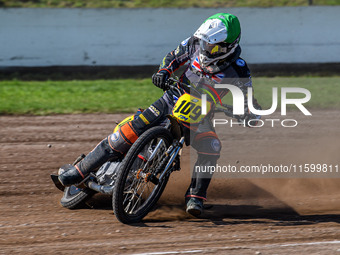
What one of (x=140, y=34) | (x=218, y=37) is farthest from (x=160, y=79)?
(x=140, y=34)

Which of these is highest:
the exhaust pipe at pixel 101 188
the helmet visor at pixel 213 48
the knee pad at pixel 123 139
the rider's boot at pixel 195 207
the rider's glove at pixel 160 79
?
the helmet visor at pixel 213 48

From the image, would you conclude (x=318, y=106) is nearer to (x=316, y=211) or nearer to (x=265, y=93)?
(x=265, y=93)

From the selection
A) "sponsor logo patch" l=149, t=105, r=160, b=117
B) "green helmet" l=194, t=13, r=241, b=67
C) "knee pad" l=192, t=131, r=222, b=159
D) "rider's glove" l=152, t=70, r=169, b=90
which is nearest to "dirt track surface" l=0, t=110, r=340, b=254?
"knee pad" l=192, t=131, r=222, b=159

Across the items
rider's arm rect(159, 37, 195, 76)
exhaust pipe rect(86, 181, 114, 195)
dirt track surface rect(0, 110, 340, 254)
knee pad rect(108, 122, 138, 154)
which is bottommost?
dirt track surface rect(0, 110, 340, 254)

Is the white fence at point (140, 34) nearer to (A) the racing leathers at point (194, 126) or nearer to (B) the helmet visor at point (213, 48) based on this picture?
(A) the racing leathers at point (194, 126)

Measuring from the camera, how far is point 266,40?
1426 centimetres

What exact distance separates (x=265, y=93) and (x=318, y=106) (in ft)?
5.21

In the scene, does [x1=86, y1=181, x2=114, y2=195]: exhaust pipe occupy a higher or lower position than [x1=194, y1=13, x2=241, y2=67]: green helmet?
lower

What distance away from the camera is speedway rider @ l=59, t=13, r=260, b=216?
517 cm

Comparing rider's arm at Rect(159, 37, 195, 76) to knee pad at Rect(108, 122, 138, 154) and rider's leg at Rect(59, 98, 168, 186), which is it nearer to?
rider's leg at Rect(59, 98, 168, 186)

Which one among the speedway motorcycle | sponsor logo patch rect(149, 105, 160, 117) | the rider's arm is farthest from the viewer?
the rider's arm

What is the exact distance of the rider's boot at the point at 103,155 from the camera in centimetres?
515

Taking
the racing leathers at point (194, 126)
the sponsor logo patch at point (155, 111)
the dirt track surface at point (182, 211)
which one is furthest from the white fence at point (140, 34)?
the sponsor logo patch at point (155, 111)

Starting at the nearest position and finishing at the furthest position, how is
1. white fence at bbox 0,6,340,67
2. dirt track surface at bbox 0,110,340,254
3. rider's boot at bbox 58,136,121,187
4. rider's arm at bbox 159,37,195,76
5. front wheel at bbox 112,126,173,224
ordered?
dirt track surface at bbox 0,110,340,254 → front wheel at bbox 112,126,173,224 → rider's boot at bbox 58,136,121,187 → rider's arm at bbox 159,37,195,76 → white fence at bbox 0,6,340,67
